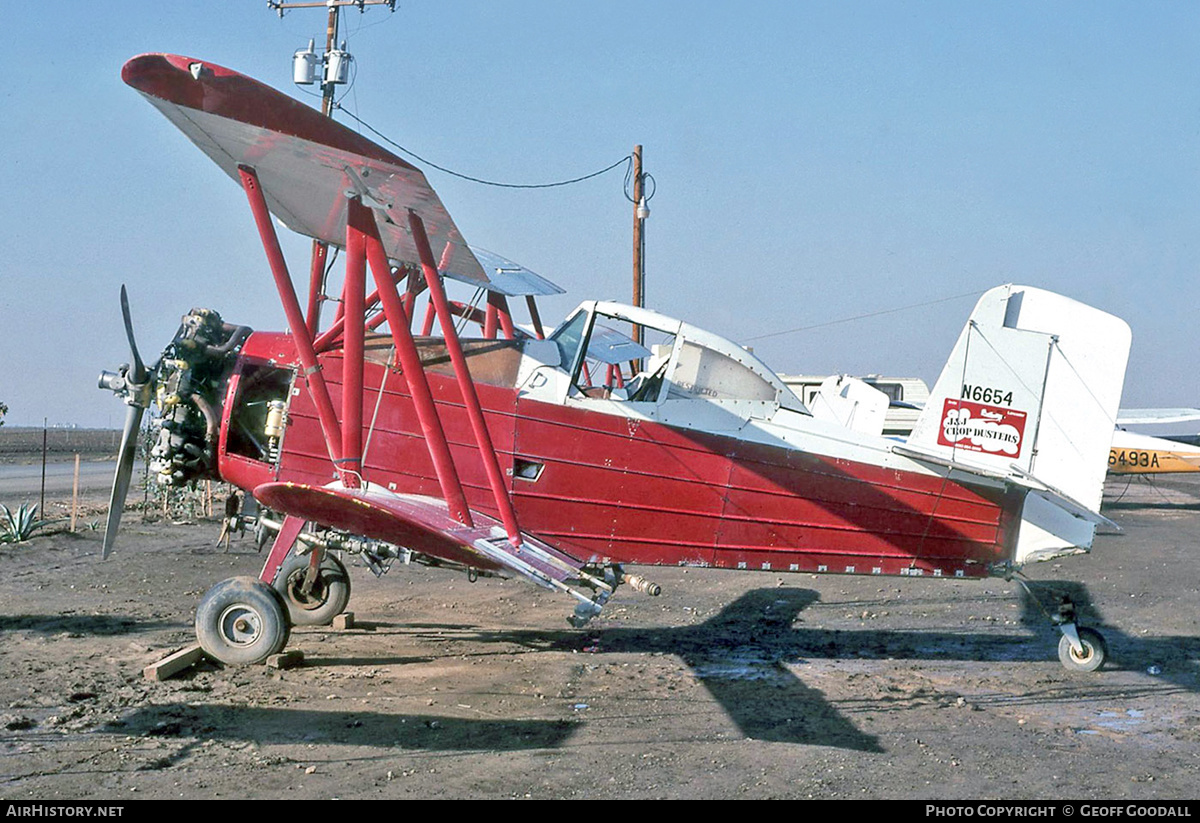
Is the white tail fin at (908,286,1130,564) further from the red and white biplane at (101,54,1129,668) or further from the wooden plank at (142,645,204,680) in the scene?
the wooden plank at (142,645,204,680)

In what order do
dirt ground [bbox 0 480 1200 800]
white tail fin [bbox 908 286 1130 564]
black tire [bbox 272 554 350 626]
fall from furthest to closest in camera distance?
black tire [bbox 272 554 350 626] < white tail fin [bbox 908 286 1130 564] < dirt ground [bbox 0 480 1200 800]

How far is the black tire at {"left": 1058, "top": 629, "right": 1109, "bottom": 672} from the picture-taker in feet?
28.4

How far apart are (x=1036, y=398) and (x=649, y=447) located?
3013 millimetres

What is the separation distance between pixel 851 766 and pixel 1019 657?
4.08 metres

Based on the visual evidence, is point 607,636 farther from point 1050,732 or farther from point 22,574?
point 22,574

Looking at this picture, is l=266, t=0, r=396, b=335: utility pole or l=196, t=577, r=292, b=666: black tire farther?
l=266, t=0, r=396, b=335: utility pole

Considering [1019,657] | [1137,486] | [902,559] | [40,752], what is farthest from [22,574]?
[1137,486]

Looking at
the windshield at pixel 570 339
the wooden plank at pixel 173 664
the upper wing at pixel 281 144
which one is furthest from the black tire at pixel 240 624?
the upper wing at pixel 281 144

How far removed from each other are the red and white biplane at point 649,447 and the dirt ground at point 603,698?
0.88 meters

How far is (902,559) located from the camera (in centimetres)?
823

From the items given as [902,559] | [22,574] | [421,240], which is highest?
[421,240]

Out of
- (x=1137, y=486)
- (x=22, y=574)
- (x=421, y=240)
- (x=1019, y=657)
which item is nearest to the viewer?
(x=421, y=240)

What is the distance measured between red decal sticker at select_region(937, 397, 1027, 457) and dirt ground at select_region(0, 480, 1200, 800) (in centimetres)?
187

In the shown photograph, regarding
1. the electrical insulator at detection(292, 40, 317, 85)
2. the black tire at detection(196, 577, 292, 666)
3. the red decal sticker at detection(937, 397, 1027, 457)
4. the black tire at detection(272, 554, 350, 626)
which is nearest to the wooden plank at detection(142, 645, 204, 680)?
the black tire at detection(196, 577, 292, 666)
